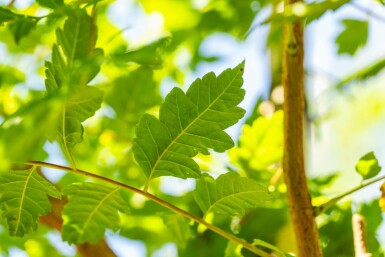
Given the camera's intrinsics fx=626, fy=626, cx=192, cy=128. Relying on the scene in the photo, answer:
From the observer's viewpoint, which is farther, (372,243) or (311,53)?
(311,53)

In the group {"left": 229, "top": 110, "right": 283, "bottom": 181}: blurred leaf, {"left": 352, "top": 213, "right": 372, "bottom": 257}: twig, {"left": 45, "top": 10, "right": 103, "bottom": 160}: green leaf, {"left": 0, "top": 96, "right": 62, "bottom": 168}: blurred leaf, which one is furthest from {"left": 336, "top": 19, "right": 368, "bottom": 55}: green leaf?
{"left": 0, "top": 96, "right": 62, "bottom": 168}: blurred leaf

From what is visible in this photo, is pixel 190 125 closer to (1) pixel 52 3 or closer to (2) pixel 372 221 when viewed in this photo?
(1) pixel 52 3

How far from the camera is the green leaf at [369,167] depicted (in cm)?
54

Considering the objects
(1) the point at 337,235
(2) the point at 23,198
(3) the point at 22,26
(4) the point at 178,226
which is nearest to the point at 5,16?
(3) the point at 22,26

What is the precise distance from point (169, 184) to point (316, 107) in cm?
24

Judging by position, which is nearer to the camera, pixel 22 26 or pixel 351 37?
pixel 22 26

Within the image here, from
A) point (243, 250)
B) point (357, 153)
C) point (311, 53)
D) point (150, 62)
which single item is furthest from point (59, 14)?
point (357, 153)

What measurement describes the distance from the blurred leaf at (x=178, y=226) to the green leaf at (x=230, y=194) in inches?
2.4

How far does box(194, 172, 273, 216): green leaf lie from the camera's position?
1.58 feet

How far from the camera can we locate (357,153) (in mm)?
1525

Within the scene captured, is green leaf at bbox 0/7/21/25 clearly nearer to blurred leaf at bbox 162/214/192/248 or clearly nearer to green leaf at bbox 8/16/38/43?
green leaf at bbox 8/16/38/43

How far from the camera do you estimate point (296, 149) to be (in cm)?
54

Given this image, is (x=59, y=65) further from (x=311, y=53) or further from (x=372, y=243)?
(x=311, y=53)

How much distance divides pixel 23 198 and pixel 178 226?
0.53 feet
